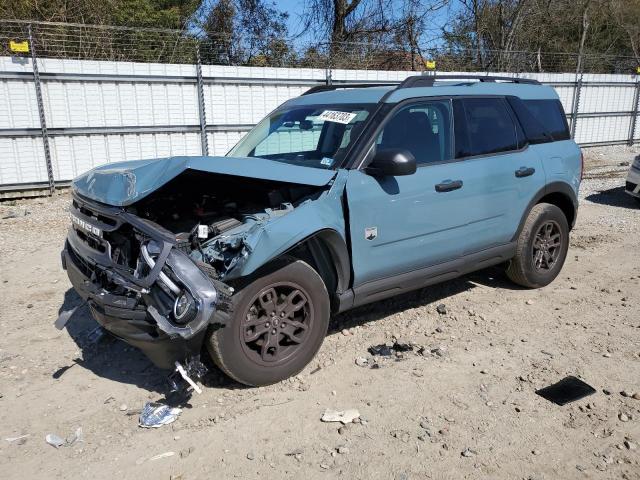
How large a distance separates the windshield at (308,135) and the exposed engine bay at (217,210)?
0.47 meters

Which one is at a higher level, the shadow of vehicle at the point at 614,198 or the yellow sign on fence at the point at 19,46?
the yellow sign on fence at the point at 19,46

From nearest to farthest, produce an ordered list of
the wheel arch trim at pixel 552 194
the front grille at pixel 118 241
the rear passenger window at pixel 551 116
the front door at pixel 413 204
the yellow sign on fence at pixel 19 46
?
the front grille at pixel 118 241 < the front door at pixel 413 204 < the wheel arch trim at pixel 552 194 < the rear passenger window at pixel 551 116 < the yellow sign on fence at pixel 19 46

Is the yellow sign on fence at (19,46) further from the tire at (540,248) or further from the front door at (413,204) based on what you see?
the tire at (540,248)

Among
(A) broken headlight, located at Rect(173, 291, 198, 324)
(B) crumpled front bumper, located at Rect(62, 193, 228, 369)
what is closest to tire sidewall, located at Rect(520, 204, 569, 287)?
(B) crumpled front bumper, located at Rect(62, 193, 228, 369)

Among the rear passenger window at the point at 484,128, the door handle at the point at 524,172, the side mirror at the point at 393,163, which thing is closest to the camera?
the side mirror at the point at 393,163

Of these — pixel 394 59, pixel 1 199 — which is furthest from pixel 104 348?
pixel 394 59

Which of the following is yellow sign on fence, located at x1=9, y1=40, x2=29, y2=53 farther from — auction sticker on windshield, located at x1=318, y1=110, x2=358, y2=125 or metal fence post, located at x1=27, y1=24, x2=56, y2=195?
auction sticker on windshield, located at x1=318, y1=110, x2=358, y2=125

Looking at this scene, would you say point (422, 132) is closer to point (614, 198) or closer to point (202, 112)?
point (614, 198)

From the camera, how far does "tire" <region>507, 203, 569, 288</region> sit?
5.14 m

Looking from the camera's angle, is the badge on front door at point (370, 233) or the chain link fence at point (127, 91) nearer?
the badge on front door at point (370, 233)

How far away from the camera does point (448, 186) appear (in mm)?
4227

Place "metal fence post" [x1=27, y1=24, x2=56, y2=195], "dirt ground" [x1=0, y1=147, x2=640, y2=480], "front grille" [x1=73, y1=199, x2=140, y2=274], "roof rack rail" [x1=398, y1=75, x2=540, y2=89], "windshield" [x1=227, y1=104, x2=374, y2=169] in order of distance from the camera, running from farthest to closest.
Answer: "metal fence post" [x1=27, y1=24, x2=56, y2=195], "roof rack rail" [x1=398, y1=75, x2=540, y2=89], "windshield" [x1=227, y1=104, x2=374, y2=169], "front grille" [x1=73, y1=199, x2=140, y2=274], "dirt ground" [x1=0, y1=147, x2=640, y2=480]

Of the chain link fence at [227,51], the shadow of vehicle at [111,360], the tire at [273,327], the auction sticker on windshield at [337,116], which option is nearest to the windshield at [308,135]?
the auction sticker on windshield at [337,116]

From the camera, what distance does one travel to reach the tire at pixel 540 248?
514 centimetres
